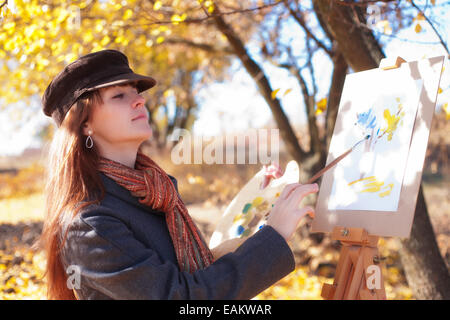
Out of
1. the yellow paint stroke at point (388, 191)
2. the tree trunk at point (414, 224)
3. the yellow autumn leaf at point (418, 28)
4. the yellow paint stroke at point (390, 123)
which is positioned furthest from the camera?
the tree trunk at point (414, 224)

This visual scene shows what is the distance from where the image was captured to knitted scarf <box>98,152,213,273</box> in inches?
65.7

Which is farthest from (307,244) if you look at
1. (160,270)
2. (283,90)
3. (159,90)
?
(159,90)

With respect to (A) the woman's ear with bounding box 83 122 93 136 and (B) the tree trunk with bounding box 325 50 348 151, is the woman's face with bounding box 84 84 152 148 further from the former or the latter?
(B) the tree trunk with bounding box 325 50 348 151

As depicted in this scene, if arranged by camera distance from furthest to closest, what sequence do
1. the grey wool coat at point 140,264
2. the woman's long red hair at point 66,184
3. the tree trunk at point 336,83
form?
the tree trunk at point 336,83 → the woman's long red hair at point 66,184 → the grey wool coat at point 140,264

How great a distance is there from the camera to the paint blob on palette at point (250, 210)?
6.95ft

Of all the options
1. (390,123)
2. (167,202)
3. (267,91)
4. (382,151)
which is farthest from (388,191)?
(267,91)

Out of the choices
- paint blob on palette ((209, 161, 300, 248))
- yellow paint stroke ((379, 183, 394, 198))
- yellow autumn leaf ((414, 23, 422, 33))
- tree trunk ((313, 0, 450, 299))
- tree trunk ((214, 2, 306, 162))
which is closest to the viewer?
yellow paint stroke ((379, 183, 394, 198))

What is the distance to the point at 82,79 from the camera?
174 centimetres

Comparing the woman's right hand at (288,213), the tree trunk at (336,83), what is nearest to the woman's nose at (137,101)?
the woman's right hand at (288,213)

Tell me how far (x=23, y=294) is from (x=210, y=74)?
465 centimetres

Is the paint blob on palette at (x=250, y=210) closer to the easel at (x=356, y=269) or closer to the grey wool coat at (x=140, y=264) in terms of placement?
the easel at (x=356, y=269)

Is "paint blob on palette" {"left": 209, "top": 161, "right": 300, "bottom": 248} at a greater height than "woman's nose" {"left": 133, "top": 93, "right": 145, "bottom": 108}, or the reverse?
"woman's nose" {"left": 133, "top": 93, "right": 145, "bottom": 108}

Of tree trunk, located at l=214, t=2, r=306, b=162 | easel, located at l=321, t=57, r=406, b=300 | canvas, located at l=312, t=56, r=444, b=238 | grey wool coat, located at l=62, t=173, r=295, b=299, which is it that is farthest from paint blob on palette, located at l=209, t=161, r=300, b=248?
tree trunk, located at l=214, t=2, r=306, b=162

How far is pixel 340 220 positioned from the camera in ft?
6.30
